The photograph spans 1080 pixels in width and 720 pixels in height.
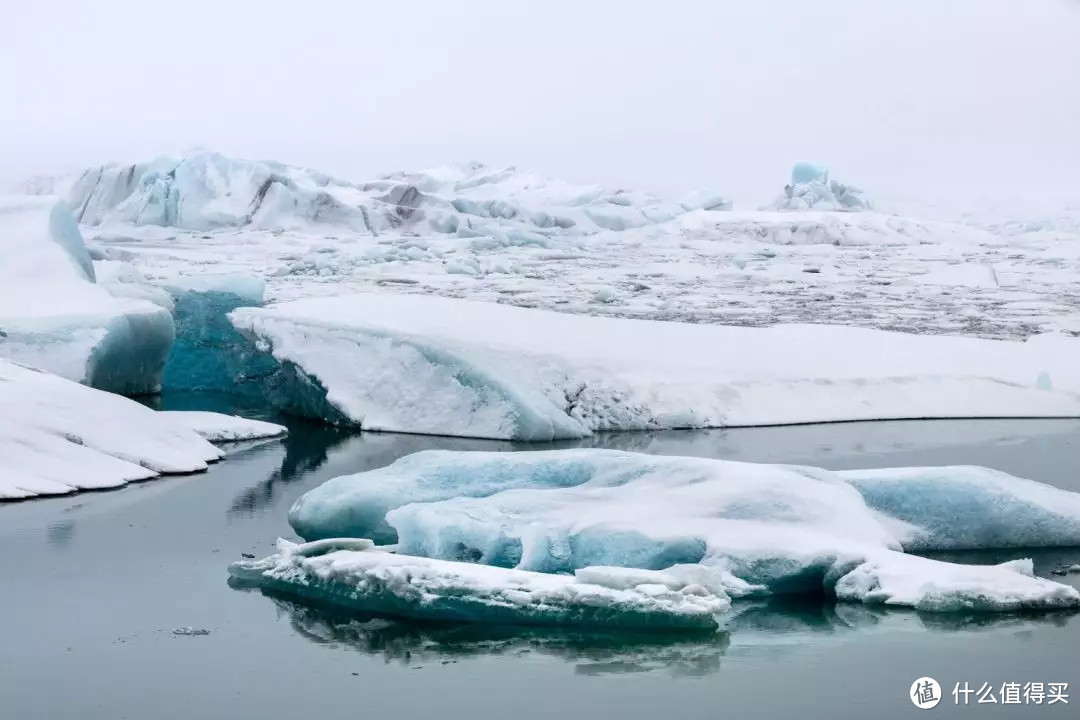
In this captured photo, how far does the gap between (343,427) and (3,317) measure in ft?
8.35

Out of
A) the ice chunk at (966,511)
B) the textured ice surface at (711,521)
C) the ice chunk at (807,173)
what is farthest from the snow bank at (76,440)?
the ice chunk at (807,173)

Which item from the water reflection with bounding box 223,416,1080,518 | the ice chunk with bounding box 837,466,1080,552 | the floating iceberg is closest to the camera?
the ice chunk with bounding box 837,466,1080,552

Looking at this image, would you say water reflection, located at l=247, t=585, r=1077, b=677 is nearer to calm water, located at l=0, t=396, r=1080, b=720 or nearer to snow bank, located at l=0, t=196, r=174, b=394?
calm water, located at l=0, t=396, r=1080, b=720

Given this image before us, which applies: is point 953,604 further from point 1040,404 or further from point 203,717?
point 1040,404

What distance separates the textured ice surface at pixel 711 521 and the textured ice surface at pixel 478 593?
10cm

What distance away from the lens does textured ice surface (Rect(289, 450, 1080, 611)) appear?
4676 millimetres

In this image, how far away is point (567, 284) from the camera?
1667 centimetres

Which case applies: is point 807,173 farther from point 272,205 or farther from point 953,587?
point 953,587

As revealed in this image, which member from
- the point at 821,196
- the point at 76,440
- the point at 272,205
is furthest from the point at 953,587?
the point at 821,196

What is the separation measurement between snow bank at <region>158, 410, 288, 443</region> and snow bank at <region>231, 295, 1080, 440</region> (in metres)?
0.43

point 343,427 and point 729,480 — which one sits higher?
point 729,480

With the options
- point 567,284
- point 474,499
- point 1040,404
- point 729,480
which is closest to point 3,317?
point 474,499

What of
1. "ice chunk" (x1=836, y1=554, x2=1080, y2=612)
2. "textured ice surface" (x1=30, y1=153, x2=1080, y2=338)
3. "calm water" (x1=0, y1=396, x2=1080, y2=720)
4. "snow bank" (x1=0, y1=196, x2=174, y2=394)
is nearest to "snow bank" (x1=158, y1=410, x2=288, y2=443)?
"snow bank" (x1=0, y1=196, x2=174, y2=394)

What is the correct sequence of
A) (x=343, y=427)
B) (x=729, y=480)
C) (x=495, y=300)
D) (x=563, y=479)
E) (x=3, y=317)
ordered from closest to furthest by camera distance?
(x=729, y=480) < (x=563, y=479) < (x=343, y=427) < (x=3, y=317) < (x=495, y=300)
